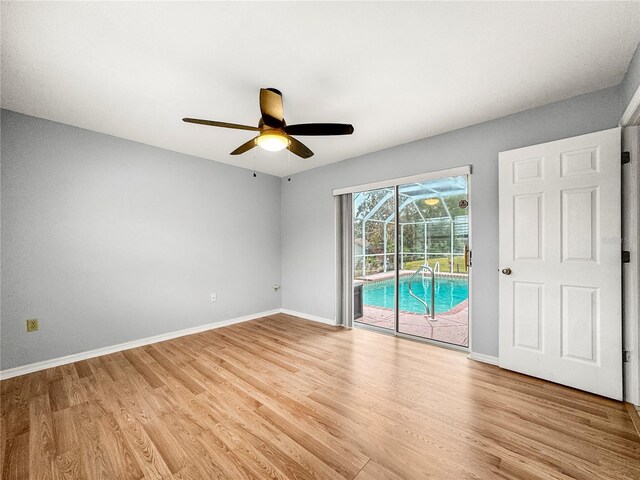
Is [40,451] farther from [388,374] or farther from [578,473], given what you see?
[578,473]

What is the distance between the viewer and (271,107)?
1820mm

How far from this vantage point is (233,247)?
429cm

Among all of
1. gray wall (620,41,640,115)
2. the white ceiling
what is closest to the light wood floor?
gray wall (620,41,640,115)

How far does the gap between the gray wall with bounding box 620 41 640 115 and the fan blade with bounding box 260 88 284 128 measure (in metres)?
2.45

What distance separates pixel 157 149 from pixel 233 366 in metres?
3.06

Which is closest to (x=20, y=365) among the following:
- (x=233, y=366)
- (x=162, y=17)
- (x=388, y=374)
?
(x=233, y=366)

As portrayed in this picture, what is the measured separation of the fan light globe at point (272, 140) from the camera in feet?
6.55

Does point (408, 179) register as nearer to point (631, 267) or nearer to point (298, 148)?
point (298, 148)

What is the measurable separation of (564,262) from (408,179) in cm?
181

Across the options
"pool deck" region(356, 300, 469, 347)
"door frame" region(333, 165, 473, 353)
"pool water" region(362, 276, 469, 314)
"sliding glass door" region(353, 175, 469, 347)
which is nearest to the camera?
"door frame" region(333, 165, 473, 353)

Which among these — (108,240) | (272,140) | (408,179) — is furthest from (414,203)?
(108,240)

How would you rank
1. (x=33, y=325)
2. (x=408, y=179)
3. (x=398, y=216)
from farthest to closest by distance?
(x=398, y=216), (x=408, y=179), (x=33, y=325)

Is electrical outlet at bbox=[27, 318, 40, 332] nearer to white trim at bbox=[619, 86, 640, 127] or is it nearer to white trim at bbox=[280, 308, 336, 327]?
white trim at bbox=[280, 308, 336, 327]

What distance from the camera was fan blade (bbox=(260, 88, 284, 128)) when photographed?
5.63 ft
